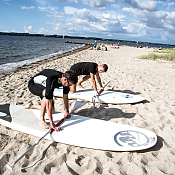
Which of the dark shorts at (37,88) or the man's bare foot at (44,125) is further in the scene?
the dark shorts at (37,88)

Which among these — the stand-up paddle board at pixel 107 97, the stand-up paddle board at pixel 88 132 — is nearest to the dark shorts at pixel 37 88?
the stand-up paddle board at pixel 88 132

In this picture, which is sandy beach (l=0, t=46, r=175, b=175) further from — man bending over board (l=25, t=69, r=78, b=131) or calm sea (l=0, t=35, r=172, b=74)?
calm sea (l=0, t=35, r=172, b=74)

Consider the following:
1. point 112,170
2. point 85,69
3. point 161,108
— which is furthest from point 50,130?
point 161,108

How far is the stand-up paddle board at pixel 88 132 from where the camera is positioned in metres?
2.58

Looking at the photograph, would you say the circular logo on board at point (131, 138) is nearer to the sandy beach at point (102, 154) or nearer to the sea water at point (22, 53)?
the sandy beach at point (102, 154)

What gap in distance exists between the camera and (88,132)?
289 cm

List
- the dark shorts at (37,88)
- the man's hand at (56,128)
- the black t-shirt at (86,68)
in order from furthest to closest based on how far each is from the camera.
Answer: the black t-shirt at (86,68) → the dark shorts at (37,88) → the man's hand at (56,128)

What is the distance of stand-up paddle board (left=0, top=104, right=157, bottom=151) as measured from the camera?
2584mm

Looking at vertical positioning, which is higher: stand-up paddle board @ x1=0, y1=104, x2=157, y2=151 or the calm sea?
stand-up paddle board @ x1=0, y1=104, x2=157, y2=151

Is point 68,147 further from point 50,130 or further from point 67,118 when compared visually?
point 67,118

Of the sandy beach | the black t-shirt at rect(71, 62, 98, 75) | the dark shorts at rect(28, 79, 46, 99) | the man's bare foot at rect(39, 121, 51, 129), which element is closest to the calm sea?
the black t-shirt at rect(71, 62, 98, 75)

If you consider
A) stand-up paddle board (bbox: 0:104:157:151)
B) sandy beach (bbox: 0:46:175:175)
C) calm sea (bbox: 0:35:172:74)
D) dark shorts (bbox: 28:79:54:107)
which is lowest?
calm sea (bbox: 0:35:172:74)

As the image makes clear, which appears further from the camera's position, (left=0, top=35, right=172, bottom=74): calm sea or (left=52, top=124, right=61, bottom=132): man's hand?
(left=0, top=35, right=172, bottom=74): calm sea

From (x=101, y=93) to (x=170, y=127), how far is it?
234cm
